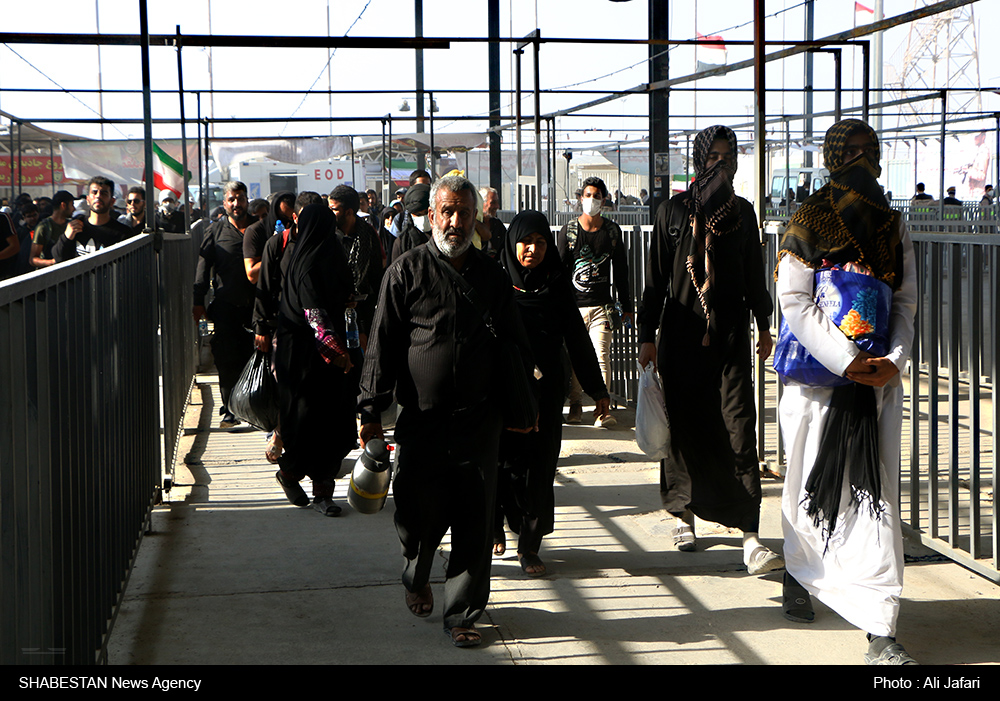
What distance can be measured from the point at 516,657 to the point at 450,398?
3.32 ft

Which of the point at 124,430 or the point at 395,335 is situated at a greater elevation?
the point at 395,335

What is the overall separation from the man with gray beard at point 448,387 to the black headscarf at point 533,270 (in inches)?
35.9

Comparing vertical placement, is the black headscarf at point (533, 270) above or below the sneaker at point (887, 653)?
above

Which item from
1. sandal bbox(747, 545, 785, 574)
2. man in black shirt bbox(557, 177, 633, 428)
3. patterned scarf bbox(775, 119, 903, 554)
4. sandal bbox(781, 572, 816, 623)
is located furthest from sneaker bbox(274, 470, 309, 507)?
patterned scarf bbox(775, 119, 903, 554)

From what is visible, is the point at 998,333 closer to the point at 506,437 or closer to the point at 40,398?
the point at 506,437

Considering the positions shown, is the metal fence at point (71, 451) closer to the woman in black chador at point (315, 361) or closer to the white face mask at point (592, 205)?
the woman in black chador at point (315, 361)

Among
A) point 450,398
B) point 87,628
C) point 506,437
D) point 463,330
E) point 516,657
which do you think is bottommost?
point 516,657

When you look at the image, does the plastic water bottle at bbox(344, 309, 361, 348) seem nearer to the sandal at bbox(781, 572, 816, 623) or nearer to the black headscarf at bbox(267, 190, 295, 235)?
the black headscarf at bbox(267, 190, 295, 235)

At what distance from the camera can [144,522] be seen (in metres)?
5.45

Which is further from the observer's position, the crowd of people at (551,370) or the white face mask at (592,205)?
the white face mask at (592,205)

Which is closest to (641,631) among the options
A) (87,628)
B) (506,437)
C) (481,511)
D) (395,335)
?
(481,511)

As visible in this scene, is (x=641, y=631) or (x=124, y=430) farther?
(x=124, y=430)

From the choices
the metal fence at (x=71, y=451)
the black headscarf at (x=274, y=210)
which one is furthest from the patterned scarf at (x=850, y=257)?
the black headscarf at (x=274, y=210)

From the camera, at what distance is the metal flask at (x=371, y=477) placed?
13.5 feet
